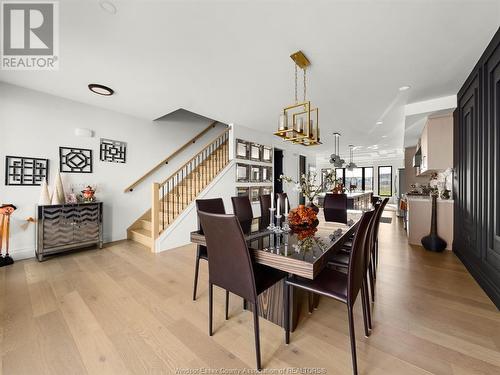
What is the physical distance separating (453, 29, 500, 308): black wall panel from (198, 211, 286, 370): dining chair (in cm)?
232

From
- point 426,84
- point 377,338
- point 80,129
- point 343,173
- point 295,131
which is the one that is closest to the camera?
point 377,338

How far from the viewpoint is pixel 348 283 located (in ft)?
4.32

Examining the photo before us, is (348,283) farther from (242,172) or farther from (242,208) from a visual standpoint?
(242,172)

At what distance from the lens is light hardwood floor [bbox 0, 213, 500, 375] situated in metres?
1.39

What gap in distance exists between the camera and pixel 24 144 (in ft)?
10.7

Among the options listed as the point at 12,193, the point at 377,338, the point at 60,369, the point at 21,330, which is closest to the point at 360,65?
the point at 377,338

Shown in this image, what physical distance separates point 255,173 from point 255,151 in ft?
1.99

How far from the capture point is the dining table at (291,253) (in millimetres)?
1326

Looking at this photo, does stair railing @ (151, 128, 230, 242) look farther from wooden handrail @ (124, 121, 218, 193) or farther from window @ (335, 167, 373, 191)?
window @ (335, 167, 373, 191)

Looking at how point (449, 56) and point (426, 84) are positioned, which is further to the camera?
point (426, 84)

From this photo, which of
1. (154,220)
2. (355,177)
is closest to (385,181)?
(355,177)

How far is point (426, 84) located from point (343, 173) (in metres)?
10.5

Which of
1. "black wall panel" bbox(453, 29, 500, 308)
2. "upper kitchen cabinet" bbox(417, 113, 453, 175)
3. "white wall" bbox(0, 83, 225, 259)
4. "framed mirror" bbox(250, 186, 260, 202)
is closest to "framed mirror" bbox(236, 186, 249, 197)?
"framed mirror" bbox(250, 186, 260, 202)

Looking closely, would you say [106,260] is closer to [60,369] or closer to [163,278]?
[163,278]
